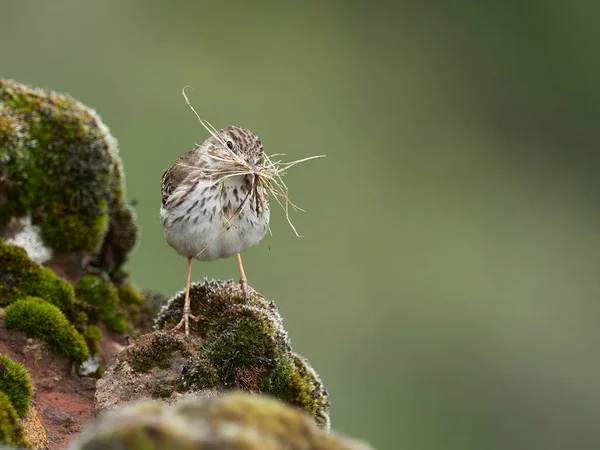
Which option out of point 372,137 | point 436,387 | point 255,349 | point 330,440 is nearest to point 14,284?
point 255,349

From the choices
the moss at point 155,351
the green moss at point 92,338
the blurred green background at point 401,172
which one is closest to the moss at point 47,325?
the green moss at point 92,338

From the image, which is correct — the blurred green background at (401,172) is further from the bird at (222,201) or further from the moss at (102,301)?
the bird at (222,201)

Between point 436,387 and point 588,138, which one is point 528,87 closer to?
point 588,138

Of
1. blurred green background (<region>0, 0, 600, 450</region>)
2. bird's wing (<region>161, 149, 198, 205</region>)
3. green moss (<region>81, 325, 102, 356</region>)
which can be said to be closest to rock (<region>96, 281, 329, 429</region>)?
green moss (<region>81, 325, 102, 356</region>)

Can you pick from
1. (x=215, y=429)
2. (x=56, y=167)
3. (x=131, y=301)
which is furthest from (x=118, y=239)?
(x=215, y=429)

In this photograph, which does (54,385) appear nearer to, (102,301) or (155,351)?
(155,351)

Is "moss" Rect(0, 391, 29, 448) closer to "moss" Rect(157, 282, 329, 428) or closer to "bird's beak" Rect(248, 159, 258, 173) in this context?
"moss" Rect(157, 282, 329, 428)
